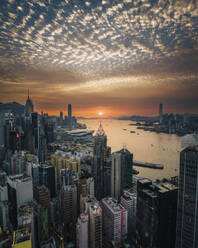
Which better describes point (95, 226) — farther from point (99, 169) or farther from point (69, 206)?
point (99, 169)

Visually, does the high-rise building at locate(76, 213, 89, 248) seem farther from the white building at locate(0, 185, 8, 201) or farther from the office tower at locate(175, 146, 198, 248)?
the white building at locate(0, 185, 8, 201)

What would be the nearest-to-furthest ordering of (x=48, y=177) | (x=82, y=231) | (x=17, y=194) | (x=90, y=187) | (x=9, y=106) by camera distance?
(x=82, y=231)
(x=17, y=194)
(x=90, y=187)
(x=48, y=177)
(x=9, y=106)

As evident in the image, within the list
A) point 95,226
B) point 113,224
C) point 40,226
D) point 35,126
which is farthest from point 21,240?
point 35,126

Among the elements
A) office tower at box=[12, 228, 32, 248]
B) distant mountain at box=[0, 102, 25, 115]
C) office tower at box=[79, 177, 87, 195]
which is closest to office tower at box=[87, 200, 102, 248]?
office tower at box=[12, 228, 32, 248]

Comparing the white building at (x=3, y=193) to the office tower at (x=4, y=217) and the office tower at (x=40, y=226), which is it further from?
the office tower at (x=40, y=226)

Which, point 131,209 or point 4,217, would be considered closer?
point 131,209

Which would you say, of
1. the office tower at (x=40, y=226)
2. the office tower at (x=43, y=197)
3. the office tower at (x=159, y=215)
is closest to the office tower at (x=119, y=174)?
the office tower at (x=43, y=197)

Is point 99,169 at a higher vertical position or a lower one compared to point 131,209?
higher
